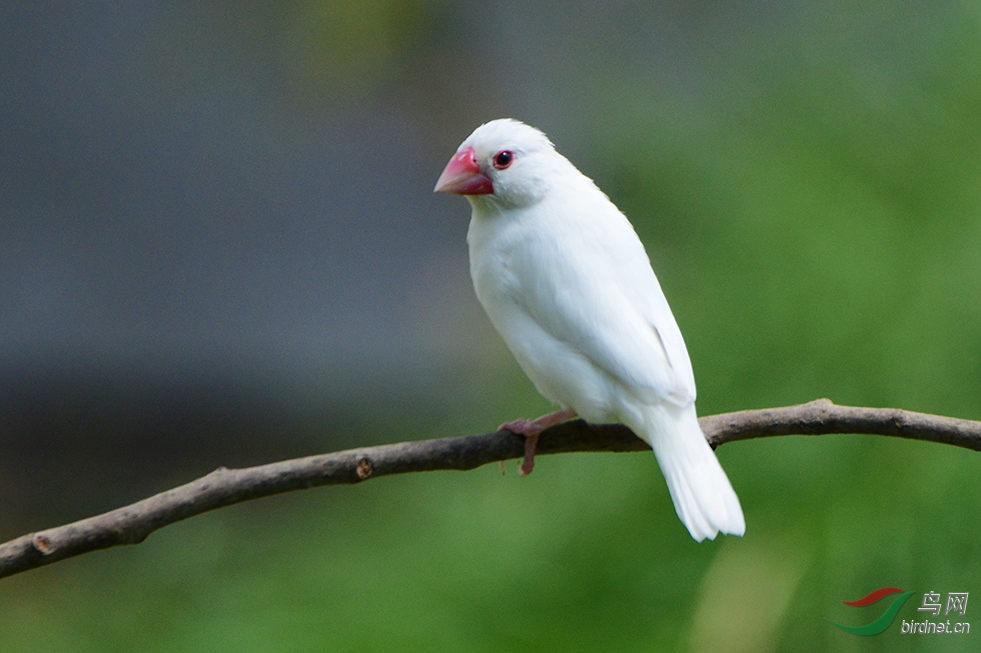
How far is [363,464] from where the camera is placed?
143 cm

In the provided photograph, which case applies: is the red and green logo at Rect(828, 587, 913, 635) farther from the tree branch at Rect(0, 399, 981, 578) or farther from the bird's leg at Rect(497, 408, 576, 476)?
the bird's leg at Rect(497, 408, 576, 476)

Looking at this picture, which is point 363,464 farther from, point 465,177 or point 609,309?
point 465,177

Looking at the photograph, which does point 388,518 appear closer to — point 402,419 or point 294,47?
point 402,419

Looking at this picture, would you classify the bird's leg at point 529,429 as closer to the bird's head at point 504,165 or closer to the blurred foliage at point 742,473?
the bird's head at point 504,165

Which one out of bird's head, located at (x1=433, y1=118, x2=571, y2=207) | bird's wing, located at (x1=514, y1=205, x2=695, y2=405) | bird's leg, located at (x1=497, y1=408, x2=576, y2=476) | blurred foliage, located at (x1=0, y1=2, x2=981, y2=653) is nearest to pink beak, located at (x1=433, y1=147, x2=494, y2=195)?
bird's head, located at (x1=433, y1=118, x2=571, y2=207)

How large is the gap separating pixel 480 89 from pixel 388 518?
2.49 m

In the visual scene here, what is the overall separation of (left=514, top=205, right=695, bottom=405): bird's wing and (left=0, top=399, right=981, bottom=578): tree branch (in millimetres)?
136

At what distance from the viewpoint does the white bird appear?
158 centimetres

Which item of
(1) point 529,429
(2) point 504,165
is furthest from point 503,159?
(1) point 529,429

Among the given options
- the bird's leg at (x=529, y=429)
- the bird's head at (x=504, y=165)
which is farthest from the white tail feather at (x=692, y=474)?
the bird's head at (x=504, y=165)

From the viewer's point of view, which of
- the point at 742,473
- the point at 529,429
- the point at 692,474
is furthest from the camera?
the point at 742,473

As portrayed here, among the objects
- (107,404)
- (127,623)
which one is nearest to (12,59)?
(107,404)

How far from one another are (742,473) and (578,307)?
4.18 feet

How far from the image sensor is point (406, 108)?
4.75m
